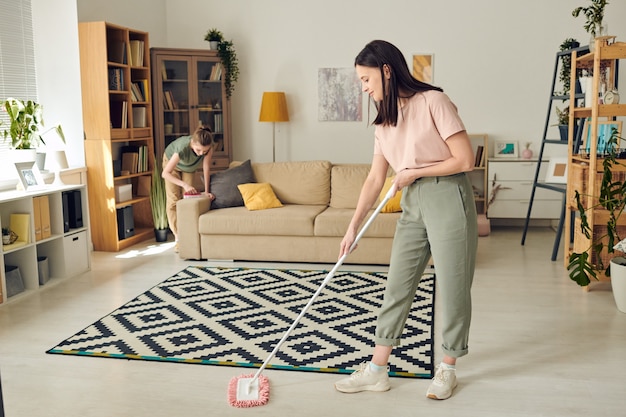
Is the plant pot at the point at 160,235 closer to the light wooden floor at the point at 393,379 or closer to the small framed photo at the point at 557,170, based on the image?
the light wooden floor at the point at 393,379

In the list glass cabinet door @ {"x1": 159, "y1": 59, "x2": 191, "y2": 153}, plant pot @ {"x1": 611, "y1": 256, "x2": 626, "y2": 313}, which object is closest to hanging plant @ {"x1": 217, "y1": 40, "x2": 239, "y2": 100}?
glass cabinet door @ {"x1": 159, "y1": 59, "x2": 191, "y2": 153}

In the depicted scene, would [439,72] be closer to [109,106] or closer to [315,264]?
[315,264]

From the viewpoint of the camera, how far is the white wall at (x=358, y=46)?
21.7 feet

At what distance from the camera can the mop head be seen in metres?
2.64

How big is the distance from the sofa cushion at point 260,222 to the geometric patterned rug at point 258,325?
42 cm

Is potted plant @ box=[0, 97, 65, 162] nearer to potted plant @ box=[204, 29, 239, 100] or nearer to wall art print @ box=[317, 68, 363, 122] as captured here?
potted plant @ box=[204, 29, 239, 100]

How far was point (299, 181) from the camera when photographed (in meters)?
5.67

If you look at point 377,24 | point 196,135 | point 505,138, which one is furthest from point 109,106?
point 505,138

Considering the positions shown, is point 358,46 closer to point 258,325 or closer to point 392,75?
point 258,325

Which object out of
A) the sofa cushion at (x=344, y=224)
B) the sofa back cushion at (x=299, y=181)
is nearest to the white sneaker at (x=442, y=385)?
the sofa cushion at (x=344, y=224)

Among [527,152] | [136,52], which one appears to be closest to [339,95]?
[527,152]

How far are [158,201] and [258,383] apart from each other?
3538 millimetres

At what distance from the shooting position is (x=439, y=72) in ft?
22.3

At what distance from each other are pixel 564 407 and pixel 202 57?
17.1 ft
